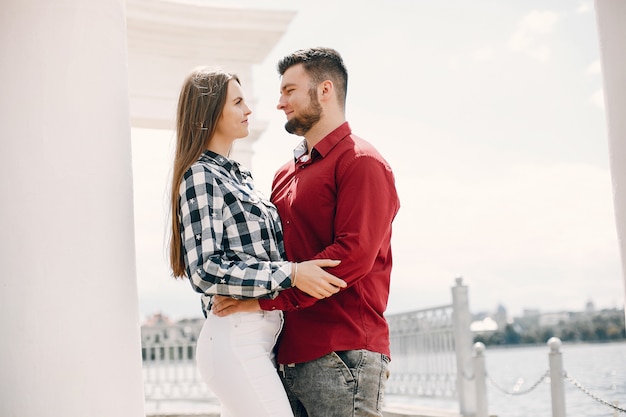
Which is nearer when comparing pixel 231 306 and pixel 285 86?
pixel 231 306

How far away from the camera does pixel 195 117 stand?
111 inches

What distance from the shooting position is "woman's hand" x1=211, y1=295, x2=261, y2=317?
2.59 metres

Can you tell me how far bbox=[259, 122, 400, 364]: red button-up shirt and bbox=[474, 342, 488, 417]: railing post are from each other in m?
4.63

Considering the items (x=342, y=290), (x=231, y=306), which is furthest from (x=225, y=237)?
(x=342, y=290)

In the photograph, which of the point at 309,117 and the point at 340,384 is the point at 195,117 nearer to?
the point at 309,117

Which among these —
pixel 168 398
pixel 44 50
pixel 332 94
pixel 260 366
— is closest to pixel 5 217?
pixel 44 50

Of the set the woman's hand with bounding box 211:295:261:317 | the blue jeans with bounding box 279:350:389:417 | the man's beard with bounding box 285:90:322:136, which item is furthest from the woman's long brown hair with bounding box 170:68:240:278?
the blue jeans with bounding box 279:350:389:417

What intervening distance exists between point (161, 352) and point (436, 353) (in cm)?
427

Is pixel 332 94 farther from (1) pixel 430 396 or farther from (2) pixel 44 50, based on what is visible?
(1) pixel 430 396

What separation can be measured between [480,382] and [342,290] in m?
4.89

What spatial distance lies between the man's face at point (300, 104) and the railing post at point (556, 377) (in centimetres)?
347

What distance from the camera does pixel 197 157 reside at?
277 cm

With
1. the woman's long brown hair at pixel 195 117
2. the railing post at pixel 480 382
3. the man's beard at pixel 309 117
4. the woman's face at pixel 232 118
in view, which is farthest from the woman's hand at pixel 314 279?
the railing post at pixel 480 382

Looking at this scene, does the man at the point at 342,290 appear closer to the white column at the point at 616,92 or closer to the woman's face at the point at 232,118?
the woman's face at the point at 232,118
